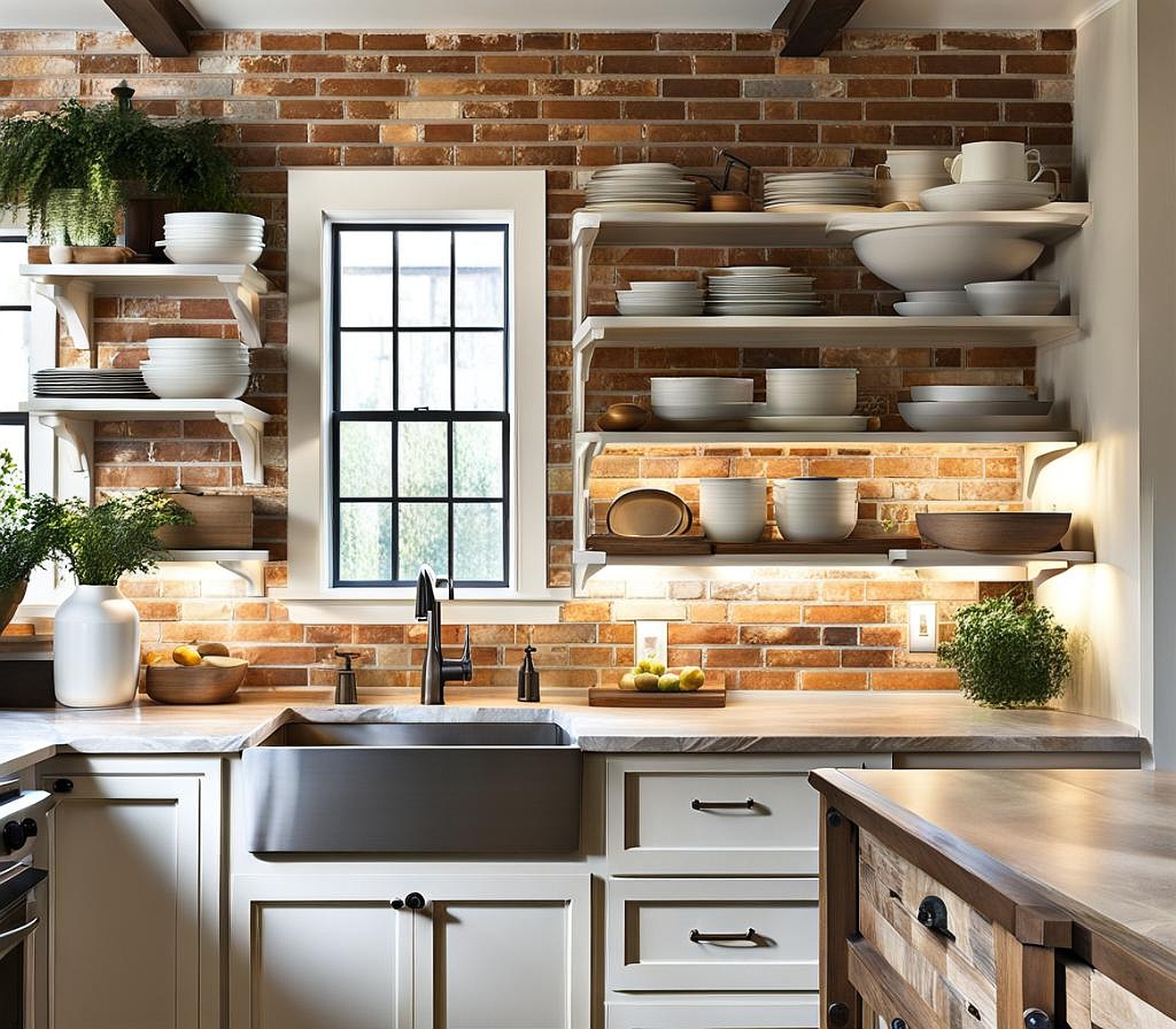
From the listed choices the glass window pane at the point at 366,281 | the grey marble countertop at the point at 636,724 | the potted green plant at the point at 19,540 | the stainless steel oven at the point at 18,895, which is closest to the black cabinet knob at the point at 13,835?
the stainless steel oven at the point at 18,895

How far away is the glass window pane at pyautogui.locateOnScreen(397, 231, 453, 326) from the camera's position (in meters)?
3.65

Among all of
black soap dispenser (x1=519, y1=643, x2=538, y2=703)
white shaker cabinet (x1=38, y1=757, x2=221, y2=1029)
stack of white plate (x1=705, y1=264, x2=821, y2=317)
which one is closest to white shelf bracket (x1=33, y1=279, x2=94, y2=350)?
white shaker cabinet (x1=38, y1=757, x2=221, y2=1029)

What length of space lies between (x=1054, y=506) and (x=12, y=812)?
8.60 feet

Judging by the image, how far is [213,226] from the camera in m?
3.29

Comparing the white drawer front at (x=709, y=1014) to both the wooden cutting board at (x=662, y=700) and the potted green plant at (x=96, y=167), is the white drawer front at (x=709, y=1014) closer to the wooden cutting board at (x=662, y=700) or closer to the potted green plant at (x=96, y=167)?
the wooden cutting board at (x=662, y=700)

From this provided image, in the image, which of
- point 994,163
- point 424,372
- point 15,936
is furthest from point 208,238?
point 994,163

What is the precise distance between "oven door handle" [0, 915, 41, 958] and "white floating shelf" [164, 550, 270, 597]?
1071mm

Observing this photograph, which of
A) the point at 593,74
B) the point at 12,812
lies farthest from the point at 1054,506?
the point at 12,812

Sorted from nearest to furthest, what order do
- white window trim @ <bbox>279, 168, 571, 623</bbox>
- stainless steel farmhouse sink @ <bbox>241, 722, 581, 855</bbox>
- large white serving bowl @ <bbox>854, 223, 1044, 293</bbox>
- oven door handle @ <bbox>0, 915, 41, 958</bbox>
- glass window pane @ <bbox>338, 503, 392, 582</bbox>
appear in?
oven door handle @ <bbox>0, 915, 41, 958</bbox>, stainless steel farmhouse sink @ <bbox>241, 722, 581, 855</bbox>, large white serving bowl @ <bbox>854, 223, 1044, 293</bbox>, white window trim @ <bbox>279, 168, 571, 623</bbox>, glass window pane @ <bbox>338, 503, 392, 582</bbox>

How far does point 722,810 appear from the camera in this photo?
9.27 feet

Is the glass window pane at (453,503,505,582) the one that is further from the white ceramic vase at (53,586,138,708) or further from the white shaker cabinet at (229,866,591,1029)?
the white shaker cabinet at (229,866,591,1029)

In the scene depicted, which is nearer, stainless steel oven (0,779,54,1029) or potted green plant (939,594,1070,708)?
stainless steel oven (0,779,54,1029)

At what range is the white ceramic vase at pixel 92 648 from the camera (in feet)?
10.4

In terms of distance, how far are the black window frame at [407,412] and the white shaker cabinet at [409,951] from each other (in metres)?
1.03
